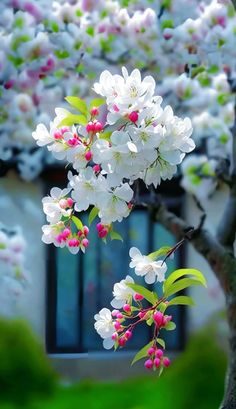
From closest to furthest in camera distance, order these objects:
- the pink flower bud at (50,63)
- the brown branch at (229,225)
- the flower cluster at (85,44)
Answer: the brown branch at (229,225) < the flower cluster at (85,44) < the pink flower bud at (50,63)

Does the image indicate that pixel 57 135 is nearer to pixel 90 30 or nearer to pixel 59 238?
pixel 59 238

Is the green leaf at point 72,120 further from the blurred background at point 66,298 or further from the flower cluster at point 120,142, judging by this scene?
the blurred background at point 66,298

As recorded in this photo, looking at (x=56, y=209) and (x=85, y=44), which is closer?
(x=56, y=209)

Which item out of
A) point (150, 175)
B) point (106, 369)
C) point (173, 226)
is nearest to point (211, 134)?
point (173, 226)

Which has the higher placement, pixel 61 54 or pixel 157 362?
pixel 61 54

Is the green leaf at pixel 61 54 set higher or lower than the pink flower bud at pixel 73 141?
higher

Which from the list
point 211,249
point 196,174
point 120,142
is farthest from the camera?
point 196,174

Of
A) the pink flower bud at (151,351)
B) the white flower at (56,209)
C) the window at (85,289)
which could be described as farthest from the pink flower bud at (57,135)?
the window at (85,289)

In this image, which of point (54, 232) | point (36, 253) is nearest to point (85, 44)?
point (36, 253)
